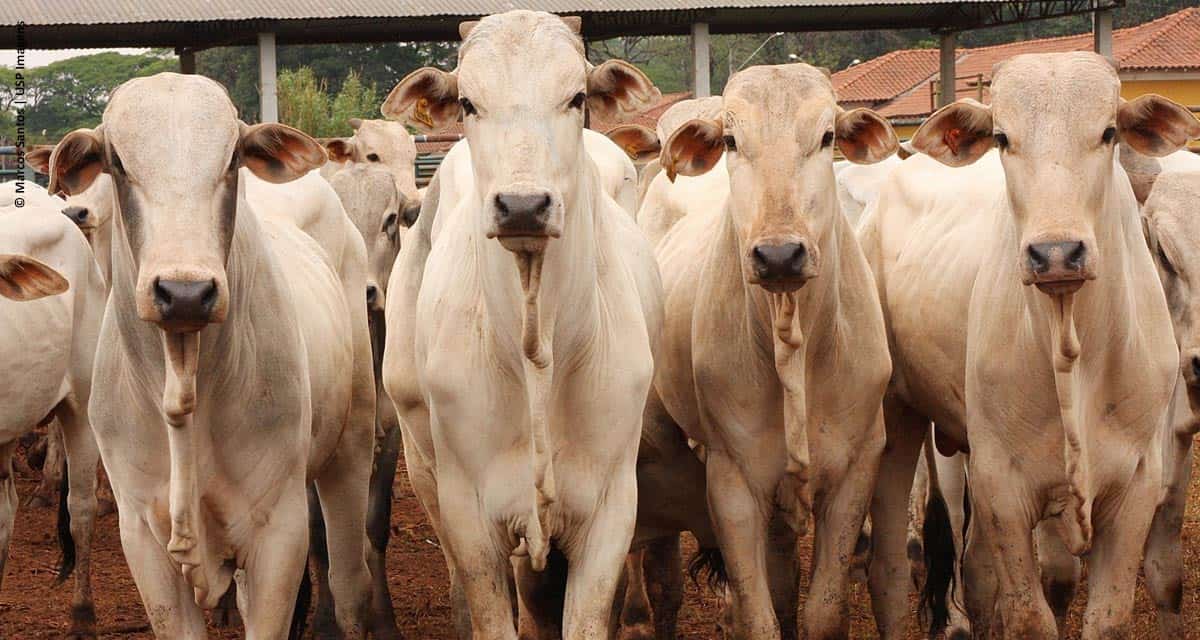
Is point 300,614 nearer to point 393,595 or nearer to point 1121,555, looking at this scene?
point 393,595

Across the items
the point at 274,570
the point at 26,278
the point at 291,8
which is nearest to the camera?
the point at 274,570

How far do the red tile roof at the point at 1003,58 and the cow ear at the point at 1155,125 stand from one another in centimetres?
3507

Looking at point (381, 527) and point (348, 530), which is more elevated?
point (348, 530)

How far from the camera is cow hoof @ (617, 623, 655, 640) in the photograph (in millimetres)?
8117

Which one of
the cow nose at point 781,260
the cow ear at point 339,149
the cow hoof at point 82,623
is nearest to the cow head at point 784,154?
the cow nose at point 781,260

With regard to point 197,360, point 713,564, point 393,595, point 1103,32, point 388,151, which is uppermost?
point 1103,32

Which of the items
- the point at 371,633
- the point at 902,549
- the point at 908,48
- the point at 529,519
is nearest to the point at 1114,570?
the point at 902,549

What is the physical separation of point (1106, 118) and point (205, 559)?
3.22 m

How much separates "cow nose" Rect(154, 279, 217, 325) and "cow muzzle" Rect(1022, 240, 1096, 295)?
2463 millimetres

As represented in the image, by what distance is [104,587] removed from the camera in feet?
31.4

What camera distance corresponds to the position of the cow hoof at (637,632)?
8117mm

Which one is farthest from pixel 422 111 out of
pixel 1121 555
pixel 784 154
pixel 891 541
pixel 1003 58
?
pixel 1003 58

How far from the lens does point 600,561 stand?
18.7 ft

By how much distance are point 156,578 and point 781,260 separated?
7.36 ft
